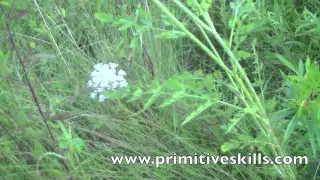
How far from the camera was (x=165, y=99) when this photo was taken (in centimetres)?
198

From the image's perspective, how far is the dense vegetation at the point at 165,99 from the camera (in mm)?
1572

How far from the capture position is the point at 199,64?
2533 millimetres

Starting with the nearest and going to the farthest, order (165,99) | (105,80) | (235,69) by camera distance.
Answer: (235,69) → (165,99) → (105,80)

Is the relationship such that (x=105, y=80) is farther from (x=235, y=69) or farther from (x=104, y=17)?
(x=235, y=69)

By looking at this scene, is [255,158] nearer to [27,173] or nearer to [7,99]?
[27,173]

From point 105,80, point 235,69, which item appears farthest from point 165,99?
point 235,69

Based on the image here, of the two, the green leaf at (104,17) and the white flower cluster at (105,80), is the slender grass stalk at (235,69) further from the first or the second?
the white flower cluster at (105,80)

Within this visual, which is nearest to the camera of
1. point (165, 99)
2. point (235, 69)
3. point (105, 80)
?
point (235, 69)

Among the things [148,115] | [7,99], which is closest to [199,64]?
[148,115]

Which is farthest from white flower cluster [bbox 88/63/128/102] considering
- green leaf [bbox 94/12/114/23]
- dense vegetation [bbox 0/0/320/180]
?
green leaf [bbox 94/12/114/23]

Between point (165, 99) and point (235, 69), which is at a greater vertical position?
point (165, 99)

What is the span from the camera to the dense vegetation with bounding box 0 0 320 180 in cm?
157

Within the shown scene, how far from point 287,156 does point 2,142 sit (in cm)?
120

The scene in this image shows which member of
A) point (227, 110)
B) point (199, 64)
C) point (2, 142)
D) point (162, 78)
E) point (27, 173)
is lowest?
point (27, 173)
